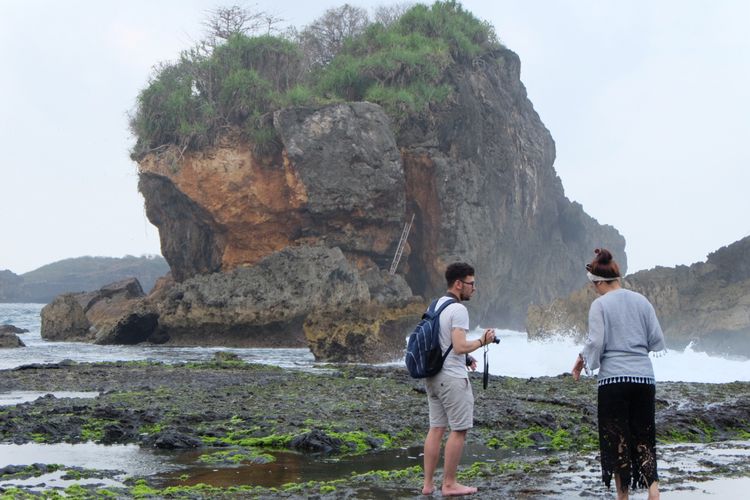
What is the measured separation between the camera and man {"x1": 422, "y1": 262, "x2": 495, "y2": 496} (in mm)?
6266

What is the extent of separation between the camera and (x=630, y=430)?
5.75 m

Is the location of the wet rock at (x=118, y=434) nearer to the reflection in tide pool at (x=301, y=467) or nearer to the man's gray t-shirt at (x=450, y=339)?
the reflection in tide pool at (x=301, y=467)

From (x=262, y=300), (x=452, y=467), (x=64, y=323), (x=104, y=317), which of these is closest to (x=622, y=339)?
(x=452, y=467)

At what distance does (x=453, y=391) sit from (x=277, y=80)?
35200 mm

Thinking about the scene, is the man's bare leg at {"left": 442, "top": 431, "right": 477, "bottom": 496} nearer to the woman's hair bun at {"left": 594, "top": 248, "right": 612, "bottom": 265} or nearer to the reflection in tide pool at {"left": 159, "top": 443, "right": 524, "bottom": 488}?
the reflection in tide pool at {"left": 159, "top": 443, "right": 524, "bottom": 488}

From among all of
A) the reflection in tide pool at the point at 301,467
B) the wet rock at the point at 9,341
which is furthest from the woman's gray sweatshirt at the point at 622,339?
the wet rock at the point at 9,341

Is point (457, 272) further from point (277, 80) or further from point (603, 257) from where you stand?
point (277, 80)

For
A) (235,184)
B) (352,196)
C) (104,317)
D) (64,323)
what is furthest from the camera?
(104,317)

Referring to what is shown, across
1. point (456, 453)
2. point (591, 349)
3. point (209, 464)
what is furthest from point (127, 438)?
point (591, 349)

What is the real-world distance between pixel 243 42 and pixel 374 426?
32165 millimetres

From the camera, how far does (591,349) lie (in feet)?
18.9

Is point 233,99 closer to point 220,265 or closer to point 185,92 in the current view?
point 185,92

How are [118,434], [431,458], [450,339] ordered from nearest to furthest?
[450,339]
[431,458]
[118,434]

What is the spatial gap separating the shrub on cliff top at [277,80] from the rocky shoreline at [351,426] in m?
22.1
